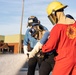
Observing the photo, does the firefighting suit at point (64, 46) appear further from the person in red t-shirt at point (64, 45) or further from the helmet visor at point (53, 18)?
the helmet visor at point (53, 18)

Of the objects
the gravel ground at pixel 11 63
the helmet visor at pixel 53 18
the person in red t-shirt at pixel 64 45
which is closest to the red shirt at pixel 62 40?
the person in red t-shirt at pixel 64 45

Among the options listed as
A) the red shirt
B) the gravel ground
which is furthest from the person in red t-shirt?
the gravel ground

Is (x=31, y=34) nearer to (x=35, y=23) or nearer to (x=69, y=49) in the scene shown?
(x=35, y=23)

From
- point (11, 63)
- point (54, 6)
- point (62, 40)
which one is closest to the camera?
point (62, 40)

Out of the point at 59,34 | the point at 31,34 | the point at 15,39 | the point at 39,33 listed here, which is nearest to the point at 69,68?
the point at 59,34

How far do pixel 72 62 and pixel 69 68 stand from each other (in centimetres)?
9

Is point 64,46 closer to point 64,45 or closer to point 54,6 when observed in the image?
point 64,45

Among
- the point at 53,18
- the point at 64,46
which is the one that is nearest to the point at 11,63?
the point at 53,18

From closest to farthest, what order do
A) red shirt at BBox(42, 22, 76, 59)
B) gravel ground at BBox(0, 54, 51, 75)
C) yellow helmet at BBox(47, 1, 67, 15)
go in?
red shirt at BBox(42, 22, 76, 59), yellow helmet at BBox(47, 1, 67, 15), gravel ground at BBox(0, 54, 51, 75)

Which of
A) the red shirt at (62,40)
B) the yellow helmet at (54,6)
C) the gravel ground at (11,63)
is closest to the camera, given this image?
the red shirt at (62,40)

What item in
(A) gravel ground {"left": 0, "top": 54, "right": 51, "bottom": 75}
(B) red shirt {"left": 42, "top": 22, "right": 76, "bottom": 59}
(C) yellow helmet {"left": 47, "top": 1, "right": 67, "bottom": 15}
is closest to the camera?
(B) red shirt {"left": 42, "top": 22, "right": 76, "bottom": 59}

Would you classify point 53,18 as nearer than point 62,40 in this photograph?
No

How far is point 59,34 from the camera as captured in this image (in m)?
5.69

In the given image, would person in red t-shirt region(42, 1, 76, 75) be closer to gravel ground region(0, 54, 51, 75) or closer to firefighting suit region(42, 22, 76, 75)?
firefighting suit region(42, 22, 76, 75)
